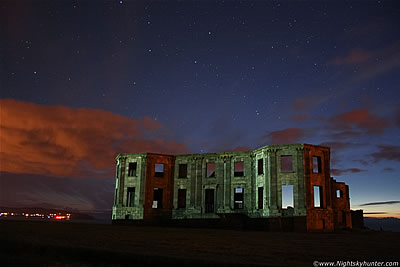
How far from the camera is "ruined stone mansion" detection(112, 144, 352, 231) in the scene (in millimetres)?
33281

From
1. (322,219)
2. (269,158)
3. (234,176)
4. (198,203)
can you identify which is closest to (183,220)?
(198,203)

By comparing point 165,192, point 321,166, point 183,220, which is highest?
point 321,166

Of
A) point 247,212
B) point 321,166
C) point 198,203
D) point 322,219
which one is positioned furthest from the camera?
point 198,203

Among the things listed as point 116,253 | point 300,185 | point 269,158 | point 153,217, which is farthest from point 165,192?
point 116,253

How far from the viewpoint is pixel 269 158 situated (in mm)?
35188

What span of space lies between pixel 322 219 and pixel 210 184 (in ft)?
44.0

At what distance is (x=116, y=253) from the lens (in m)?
9.92

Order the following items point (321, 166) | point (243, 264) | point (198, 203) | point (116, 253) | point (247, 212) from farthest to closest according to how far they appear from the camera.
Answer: point (198, 203), point (247, 212), point (321, 166), point (116, 253), point (243, 264)

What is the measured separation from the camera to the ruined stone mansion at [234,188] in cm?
3328

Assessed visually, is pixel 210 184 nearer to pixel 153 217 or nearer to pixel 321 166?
pixel 153 217

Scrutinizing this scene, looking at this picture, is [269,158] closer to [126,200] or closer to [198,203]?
[198,203]

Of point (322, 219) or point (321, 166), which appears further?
point (321, 166)

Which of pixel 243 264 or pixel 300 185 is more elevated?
pixel 300 185

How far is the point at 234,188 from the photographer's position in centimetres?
3956
